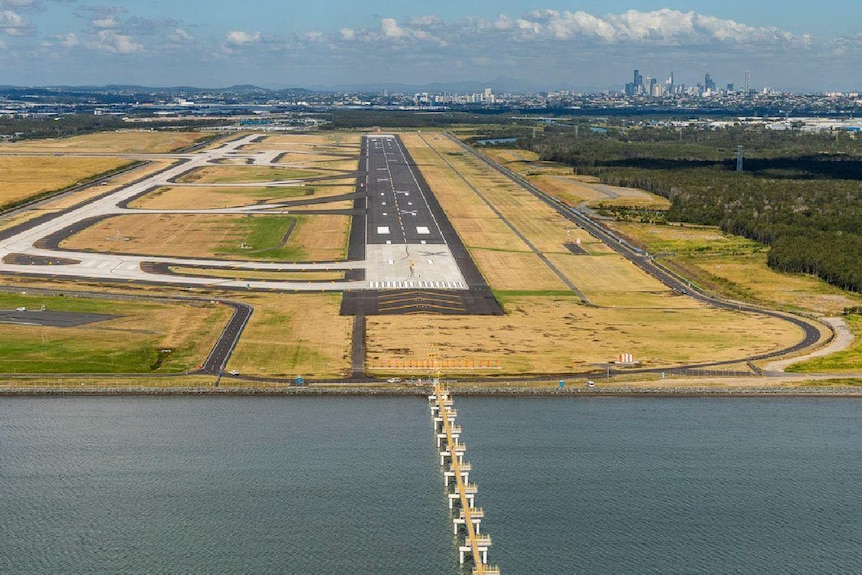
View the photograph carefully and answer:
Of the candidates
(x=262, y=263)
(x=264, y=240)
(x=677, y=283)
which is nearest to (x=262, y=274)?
(x=262, y=263)

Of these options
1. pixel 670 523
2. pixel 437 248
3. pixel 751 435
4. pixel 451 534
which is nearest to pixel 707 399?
pixel 751 435

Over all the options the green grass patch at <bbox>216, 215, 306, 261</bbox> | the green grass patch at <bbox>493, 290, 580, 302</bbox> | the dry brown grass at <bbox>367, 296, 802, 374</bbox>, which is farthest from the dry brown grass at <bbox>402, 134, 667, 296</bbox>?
the green grass patch at <bbox>216, 215, 306, 261</bbox>

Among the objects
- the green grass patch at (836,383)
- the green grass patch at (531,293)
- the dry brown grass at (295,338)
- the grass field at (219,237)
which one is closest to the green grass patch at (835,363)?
the green grass patch at (836,383)

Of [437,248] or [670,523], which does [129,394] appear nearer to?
[670,523]

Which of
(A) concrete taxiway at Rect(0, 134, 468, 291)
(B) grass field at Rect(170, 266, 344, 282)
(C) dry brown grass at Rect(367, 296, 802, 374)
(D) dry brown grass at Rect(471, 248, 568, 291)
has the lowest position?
(C) dry brown grass at Rect(367, 296, 802, 374)

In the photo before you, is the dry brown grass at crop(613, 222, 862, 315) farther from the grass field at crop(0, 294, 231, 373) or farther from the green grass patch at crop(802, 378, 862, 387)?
the grass field at crop(0, 294, 231, 373)

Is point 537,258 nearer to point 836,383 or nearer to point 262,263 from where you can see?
point 262,263
